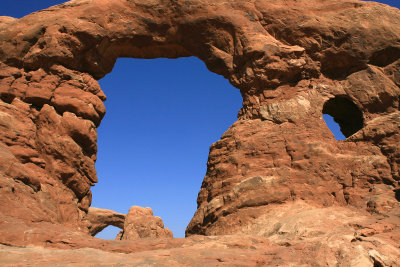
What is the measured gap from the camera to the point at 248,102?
458 inches

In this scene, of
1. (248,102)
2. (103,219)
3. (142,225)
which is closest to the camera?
(248,102)

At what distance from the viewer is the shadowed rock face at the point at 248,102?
29.8 ft

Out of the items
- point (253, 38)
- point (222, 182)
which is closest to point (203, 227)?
point (222, 182)

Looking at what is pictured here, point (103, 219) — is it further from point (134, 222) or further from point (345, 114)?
point (345, 114)

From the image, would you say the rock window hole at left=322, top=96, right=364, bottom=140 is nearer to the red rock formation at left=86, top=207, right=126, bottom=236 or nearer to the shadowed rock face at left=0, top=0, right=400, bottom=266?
the shadowed rock face at left=0, top=0, right=400, bottom=266

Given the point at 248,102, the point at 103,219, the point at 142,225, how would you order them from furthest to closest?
the point at 103,219, the point at 142,225, the point at 248,102

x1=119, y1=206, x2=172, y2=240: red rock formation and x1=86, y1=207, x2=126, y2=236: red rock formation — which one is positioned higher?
x1=86, y1=207, x2=126, y2=236: red rock formation

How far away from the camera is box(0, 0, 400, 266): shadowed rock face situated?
9.07 meters

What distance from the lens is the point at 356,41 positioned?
1170 centimetres

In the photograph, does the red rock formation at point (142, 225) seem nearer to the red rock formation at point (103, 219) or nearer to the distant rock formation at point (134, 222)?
the distant rock formation at point (134, 222)

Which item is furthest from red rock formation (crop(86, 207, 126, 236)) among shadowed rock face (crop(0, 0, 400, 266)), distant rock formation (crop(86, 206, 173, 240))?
shadowed rock face (crop(0, 0, 400, 266))

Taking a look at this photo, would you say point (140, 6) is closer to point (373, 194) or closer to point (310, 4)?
point (310, 4)

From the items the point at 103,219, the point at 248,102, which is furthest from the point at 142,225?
the point at 248,102

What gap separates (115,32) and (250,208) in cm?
731
